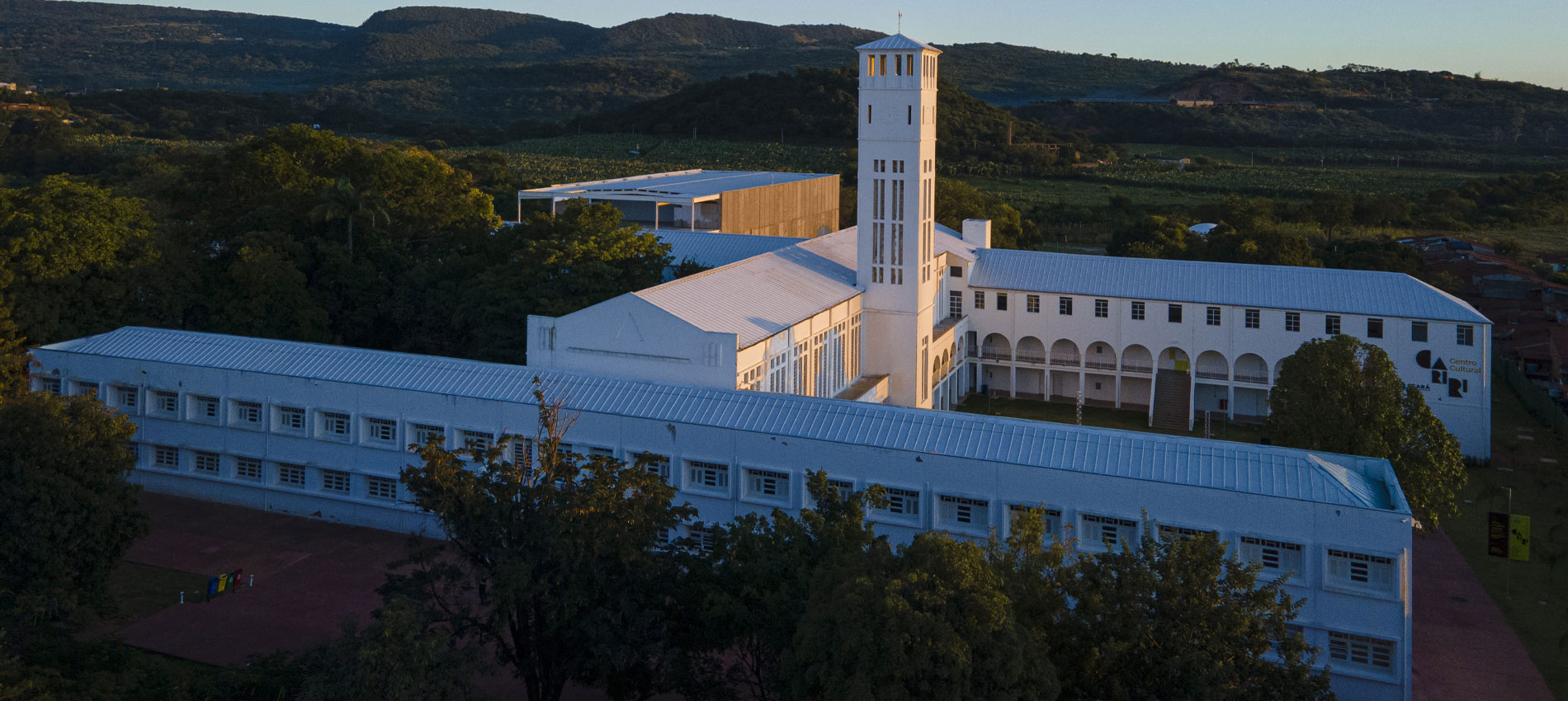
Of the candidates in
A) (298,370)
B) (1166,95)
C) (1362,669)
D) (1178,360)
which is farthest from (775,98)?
(1362,669)

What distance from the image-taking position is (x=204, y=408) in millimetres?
28844

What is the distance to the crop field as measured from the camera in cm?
9150

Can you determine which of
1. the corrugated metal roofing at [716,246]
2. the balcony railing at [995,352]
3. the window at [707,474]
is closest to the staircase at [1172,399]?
the balcony railing at [995,352]

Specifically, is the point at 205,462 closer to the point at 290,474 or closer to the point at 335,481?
the point at 290,474

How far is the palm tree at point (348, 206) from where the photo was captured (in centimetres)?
3669

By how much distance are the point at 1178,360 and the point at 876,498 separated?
23.9m

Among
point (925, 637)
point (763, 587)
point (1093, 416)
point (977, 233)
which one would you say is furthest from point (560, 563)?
point (977, 233)

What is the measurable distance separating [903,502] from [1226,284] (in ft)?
62.0

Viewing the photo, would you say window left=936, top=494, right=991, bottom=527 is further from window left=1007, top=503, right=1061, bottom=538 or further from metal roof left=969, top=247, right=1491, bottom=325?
metal roof left=969, top=247, right=1491, bottom=325

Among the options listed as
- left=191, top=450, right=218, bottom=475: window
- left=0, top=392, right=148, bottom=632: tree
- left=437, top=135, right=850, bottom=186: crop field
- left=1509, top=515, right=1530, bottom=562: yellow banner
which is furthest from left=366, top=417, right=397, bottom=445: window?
left=437, top=135, right=850, bottom=186: crop field

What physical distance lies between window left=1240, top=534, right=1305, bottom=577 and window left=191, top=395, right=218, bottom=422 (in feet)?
76.7

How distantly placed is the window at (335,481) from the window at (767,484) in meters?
10.1

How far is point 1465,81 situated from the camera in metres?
154

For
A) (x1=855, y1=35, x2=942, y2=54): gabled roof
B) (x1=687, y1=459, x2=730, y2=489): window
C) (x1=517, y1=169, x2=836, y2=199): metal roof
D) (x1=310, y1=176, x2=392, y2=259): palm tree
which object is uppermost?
(x1=855, y1=35, x2=942, y2=54): gabled roof
